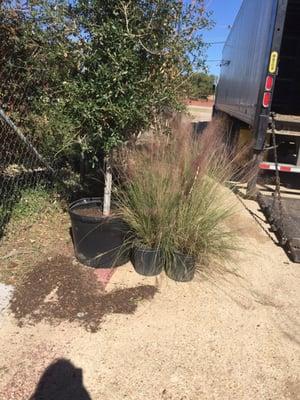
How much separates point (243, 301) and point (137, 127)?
73.5 inches

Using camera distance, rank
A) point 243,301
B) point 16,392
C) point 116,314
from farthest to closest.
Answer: point 243,301
point 116,314
point 16,392

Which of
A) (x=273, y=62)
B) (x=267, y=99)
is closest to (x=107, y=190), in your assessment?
(x=267, y=99)

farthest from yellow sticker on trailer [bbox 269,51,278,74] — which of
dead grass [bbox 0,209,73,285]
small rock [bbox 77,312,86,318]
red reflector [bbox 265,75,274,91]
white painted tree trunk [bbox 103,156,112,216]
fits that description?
small rock [bbox 77,312,86,318]

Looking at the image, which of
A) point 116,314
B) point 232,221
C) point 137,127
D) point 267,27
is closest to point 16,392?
point 116,314

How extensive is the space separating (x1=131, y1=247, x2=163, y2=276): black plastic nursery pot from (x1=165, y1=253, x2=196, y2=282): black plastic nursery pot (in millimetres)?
124

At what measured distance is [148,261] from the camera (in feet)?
12.0

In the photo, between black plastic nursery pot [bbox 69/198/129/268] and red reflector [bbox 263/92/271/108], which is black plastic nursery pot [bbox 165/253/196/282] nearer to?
black plastic nursery pot [bbox 69/198/129/268]

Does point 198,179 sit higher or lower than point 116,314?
higher

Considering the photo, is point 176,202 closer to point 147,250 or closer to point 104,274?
point 147,250

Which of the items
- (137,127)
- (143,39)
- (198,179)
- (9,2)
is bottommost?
(198,179)

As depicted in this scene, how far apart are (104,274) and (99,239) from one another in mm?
330

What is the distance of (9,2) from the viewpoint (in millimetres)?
4141

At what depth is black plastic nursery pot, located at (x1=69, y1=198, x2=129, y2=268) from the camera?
368 cm

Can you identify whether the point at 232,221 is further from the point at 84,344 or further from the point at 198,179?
the point at 84,344
